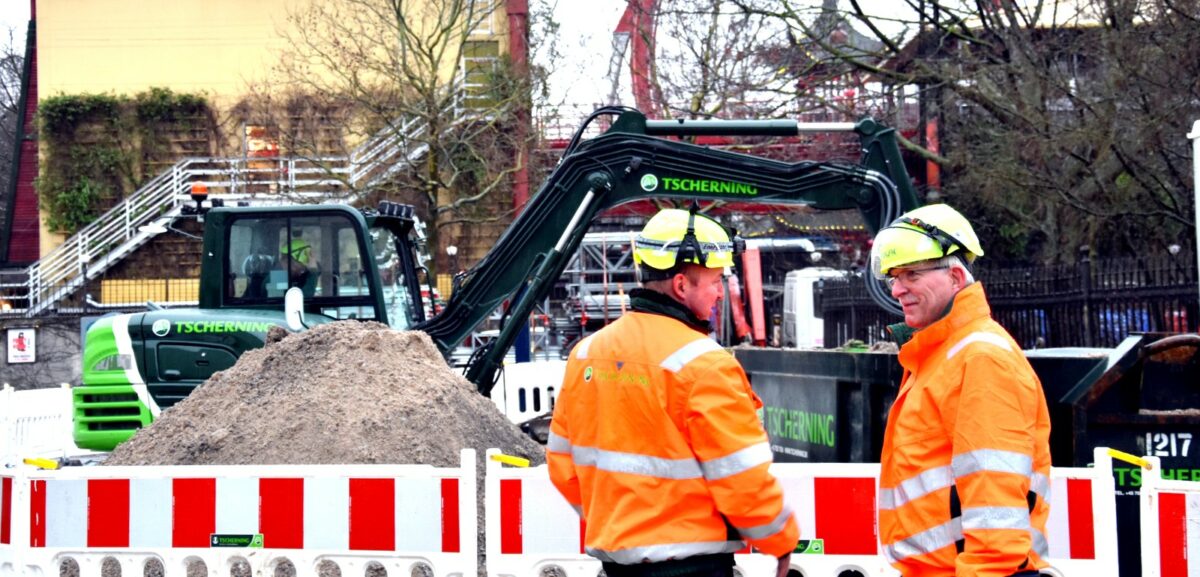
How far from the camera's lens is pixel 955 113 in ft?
72.6

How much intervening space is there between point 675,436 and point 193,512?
382cm

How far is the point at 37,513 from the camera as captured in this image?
22.2 feet

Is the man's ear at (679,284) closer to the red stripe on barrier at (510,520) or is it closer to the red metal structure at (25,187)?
the red stripe on barrier at (510,520)

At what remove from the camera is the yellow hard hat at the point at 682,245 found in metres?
3.71

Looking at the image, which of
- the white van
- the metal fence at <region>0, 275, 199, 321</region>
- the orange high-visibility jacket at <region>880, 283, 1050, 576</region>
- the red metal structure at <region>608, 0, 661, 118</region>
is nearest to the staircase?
the metal fence at <region>0, 275, 199, 321</region>

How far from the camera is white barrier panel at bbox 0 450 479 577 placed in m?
6.33

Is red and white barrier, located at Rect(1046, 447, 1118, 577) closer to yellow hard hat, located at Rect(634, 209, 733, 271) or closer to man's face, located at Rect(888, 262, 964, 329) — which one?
man's face, located at Rect(888, 262, 964, 329)

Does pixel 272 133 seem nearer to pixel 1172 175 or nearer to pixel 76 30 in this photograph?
pixel 76 30

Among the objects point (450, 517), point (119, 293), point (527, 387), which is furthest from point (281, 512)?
point (119, 293)

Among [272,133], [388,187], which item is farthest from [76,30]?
[388,187]

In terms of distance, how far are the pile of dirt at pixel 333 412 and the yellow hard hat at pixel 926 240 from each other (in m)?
5.07

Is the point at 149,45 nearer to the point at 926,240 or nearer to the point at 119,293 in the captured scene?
the point at 119,293

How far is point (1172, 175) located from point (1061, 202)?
2.34 metres

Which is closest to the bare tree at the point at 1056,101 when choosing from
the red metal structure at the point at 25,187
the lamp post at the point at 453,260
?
the lamp post at the point at 453,260
